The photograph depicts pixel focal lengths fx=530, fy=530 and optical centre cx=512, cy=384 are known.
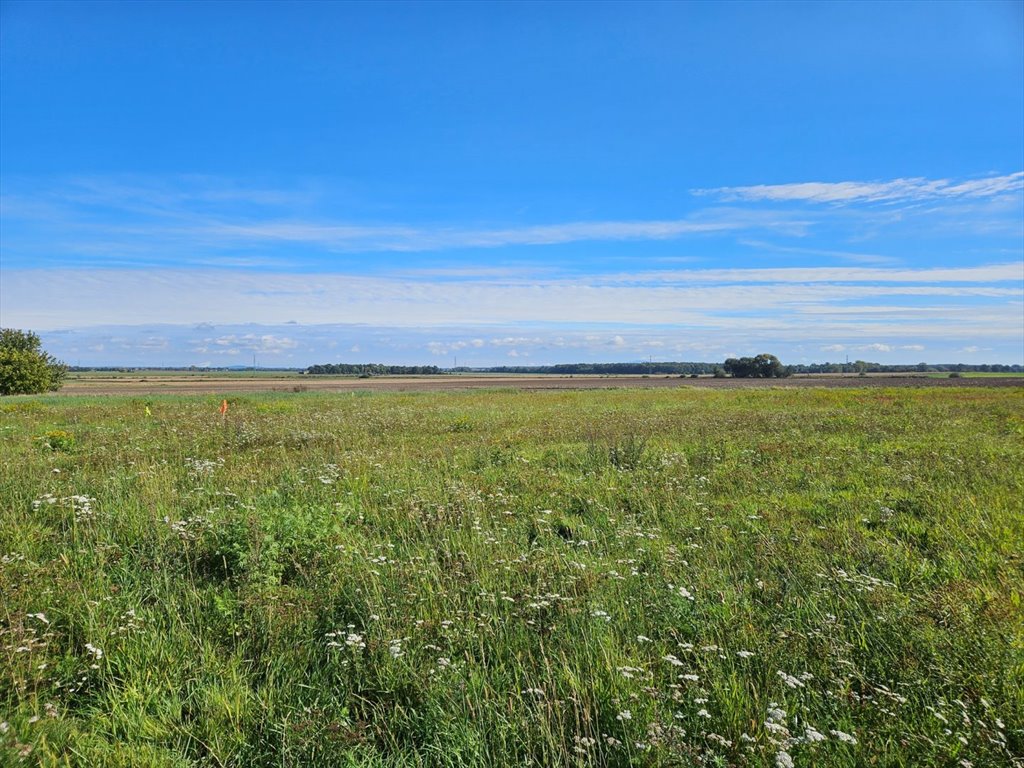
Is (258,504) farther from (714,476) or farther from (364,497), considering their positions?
(714,476)

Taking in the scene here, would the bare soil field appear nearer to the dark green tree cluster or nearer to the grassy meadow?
the dark green tree cluster

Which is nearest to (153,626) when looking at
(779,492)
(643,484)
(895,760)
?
(895,760)

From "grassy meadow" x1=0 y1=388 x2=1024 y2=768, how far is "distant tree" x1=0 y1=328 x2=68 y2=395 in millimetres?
63318

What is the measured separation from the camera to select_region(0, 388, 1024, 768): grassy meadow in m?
3.20

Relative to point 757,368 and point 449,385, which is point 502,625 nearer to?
point 449,385

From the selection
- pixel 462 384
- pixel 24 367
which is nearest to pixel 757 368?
pixel 462 384

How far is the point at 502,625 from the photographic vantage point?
14.2ft

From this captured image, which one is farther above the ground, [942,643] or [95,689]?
[942,643]

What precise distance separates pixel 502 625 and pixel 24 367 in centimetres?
7385

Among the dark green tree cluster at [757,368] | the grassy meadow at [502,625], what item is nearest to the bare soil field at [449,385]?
the dark green tree cluster at [757,368]

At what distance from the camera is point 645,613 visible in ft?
15.3

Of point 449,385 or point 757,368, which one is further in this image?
point 757,368

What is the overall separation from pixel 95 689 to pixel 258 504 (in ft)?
12.7

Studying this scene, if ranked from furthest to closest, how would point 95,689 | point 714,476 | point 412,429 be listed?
point 412,429
point 714,476
point 95,689
